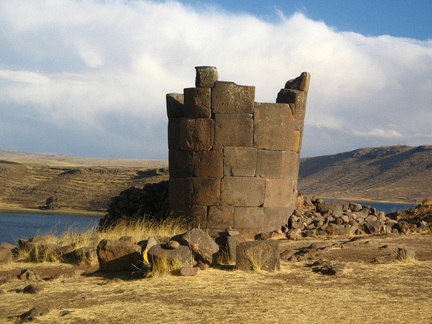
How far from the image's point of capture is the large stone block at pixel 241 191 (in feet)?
40.5

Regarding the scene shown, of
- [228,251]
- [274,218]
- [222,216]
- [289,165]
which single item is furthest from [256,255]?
[289,165]

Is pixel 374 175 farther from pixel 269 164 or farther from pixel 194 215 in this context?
pixel 194 215

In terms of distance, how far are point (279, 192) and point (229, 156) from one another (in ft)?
5.02

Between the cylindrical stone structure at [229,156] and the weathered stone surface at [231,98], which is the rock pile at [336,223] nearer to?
the cylindrical stone structure at [229,156]

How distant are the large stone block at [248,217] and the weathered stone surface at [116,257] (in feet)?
13.2

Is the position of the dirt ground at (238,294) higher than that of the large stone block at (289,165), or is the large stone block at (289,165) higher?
the large stone block at (289,165)

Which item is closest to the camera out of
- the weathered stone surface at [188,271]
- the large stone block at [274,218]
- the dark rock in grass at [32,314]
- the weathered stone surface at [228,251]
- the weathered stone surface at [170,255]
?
the dark rock in grass at [32,314]

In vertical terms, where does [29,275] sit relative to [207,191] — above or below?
below

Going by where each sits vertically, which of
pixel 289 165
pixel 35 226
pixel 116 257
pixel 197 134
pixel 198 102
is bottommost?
pixel 35 226

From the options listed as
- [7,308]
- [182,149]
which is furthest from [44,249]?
[182,149]

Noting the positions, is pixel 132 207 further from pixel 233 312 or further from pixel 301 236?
pixel 233 312

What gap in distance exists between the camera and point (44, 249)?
9836 mm

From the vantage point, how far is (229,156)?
1230cm

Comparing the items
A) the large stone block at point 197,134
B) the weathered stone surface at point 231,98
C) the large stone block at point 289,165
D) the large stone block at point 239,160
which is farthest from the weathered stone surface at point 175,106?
the large stone block at point 289,165
